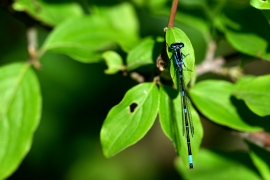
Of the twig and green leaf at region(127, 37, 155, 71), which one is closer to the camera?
green leaf at region(127, 37, 155, 71)

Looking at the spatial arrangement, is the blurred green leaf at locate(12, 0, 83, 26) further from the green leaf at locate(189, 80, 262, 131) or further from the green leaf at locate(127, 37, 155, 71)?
the green leaf at locate(189, 80, 262, 131)

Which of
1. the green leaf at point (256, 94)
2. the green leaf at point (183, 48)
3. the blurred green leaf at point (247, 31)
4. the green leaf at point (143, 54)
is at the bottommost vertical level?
the green leaf at point (256, 94)

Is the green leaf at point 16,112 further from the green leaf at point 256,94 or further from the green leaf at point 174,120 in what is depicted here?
the green leaf at point 256,94

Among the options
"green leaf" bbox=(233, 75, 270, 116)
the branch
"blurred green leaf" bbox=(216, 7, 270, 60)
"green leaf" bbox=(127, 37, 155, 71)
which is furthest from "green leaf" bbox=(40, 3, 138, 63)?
the branch

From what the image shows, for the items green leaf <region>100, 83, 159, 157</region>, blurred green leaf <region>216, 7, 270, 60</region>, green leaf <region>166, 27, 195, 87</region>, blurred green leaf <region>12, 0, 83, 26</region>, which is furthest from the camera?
blurred green leaf <region>12, 0, 83, 26</region>

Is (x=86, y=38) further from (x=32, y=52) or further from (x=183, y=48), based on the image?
(x=183, y=48)

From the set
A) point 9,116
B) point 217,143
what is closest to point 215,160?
point 9,116

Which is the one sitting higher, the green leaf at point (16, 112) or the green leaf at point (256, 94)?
the green leaf at point (256, 94)

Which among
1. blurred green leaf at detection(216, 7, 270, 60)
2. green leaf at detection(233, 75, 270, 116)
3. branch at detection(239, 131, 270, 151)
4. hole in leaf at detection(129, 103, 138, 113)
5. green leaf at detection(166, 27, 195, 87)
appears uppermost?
green leaf at detection(166, 27, 195, 87)

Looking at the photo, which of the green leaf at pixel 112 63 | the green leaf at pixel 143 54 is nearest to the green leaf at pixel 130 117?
the green leaf at pixel 143 54
